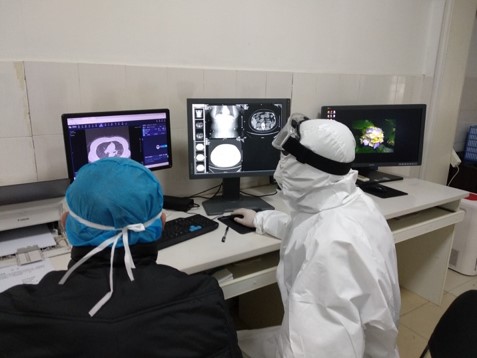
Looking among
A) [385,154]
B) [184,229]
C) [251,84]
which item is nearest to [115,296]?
[184,229]

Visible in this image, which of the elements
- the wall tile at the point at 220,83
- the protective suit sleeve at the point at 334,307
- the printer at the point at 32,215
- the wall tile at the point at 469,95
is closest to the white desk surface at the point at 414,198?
the protective suit sleeve at the point at 334,307

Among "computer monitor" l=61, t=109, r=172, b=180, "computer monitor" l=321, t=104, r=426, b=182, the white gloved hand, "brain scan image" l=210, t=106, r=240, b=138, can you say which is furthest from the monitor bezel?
"computer monitor" l=61, t=109, r=172, b=180

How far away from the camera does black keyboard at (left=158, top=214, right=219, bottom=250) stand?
4.70 ft

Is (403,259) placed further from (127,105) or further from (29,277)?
(29,277)

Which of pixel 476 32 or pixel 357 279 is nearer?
pixel 357 279

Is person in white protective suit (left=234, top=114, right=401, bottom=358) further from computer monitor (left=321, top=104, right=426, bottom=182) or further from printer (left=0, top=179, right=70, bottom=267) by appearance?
computer monitor (left=321, top=104, right=426, bottom=182)

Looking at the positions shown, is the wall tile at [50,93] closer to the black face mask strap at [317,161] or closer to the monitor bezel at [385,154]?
the black face mask strap at [317,161]

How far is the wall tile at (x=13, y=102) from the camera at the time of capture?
145 cm

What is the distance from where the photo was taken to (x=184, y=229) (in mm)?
1522

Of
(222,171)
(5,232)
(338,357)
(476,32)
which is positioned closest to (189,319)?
(338,357)

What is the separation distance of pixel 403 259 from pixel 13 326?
2.66m

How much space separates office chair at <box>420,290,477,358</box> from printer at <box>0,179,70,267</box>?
4.19 ft

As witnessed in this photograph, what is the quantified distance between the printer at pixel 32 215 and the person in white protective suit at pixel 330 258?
2.69 ft

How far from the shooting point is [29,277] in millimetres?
1156
